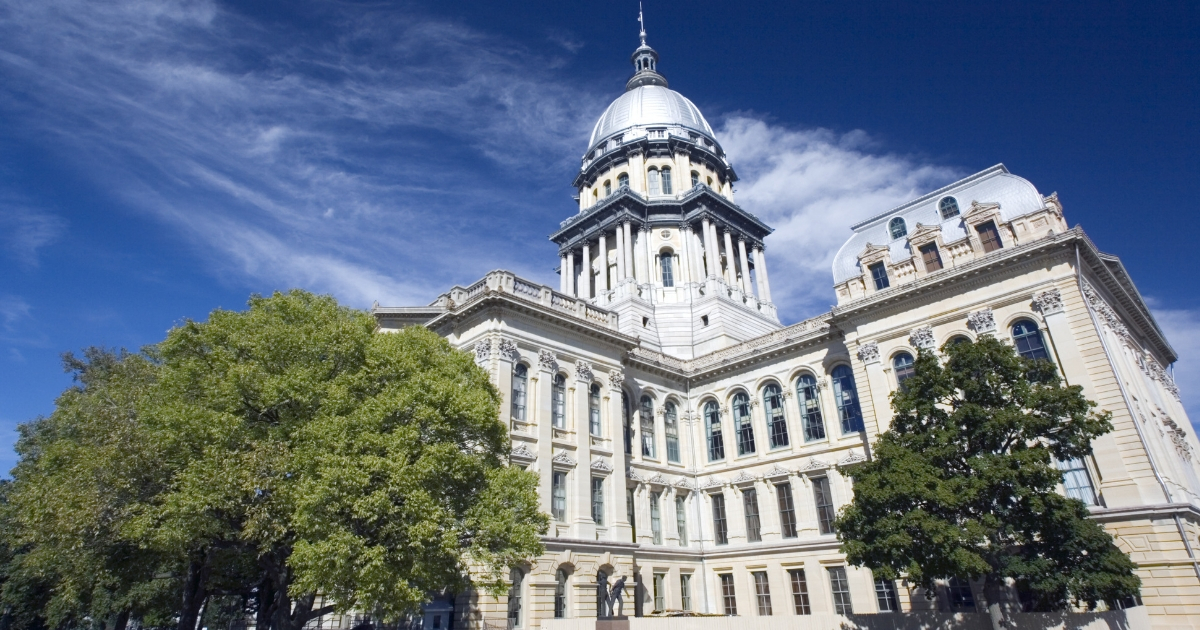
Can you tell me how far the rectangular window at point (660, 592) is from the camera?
33566mm

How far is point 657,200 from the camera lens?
53.8m

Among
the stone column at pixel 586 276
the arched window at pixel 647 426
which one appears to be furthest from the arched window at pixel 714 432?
the stone column at pixel 586 276

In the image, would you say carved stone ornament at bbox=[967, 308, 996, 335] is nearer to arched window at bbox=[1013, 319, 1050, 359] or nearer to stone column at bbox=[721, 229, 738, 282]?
arched window at bbox=[1013, 319, 1050, 359]

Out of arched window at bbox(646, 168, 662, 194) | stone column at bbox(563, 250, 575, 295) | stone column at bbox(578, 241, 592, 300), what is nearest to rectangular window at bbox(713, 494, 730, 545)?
stone column at bbox(578, 241, 592, 300)

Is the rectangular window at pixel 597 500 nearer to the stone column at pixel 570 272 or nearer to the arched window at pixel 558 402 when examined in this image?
the arched window at pixel 558 402

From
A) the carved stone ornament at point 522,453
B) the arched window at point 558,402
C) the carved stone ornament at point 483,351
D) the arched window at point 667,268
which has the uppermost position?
the arched window at point 667,268

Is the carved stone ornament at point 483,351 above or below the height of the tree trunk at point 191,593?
above

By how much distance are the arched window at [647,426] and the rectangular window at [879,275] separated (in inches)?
554

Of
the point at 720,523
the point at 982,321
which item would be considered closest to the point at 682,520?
the point at 720,523

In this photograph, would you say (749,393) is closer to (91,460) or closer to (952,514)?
(952,514)

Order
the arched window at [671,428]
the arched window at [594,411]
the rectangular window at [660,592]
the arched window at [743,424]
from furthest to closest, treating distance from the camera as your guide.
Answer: the arched window at [671,428] → the arched window at [743,424] → the rectangular window at [660,592] → the arched window at [594,411]

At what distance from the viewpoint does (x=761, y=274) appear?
55094mm

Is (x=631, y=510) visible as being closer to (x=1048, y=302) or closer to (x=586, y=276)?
(x=1048, y=302)

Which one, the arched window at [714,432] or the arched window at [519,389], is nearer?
the arched window at [519,389]
